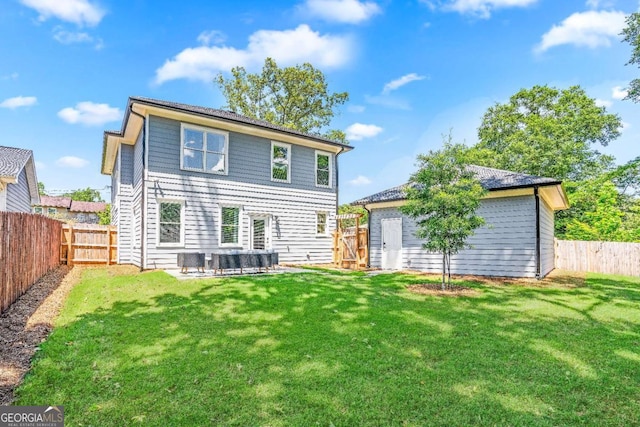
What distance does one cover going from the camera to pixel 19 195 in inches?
654

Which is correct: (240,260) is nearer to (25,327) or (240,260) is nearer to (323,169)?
(25,327)

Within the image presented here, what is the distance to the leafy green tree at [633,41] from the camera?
11930 mm

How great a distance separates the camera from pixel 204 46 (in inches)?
730

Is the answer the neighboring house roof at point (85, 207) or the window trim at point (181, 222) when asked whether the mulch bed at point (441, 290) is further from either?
the neighboring house roof at point (85, 207)

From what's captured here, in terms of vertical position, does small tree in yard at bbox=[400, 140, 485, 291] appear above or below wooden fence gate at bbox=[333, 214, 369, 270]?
above

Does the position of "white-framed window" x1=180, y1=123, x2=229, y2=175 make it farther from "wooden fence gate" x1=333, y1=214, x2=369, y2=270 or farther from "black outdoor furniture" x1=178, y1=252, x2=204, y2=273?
"wooden fence gate" x1=333, y1=214, x2=369, y2=270

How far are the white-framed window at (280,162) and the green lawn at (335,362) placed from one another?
8.31 metres

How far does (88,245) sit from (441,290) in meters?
13.5

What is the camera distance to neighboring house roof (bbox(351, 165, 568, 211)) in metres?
10.7

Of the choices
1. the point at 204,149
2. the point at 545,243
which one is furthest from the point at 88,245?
the point at 545,243

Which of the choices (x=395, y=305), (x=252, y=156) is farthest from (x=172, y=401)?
(x=252, y=156)

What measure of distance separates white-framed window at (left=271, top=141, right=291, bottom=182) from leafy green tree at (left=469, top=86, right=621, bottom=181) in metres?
17.3

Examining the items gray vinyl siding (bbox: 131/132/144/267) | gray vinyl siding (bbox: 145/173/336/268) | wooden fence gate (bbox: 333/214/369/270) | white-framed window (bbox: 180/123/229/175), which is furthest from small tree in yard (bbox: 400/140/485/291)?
gray vinyl siding (bbox: 131/132/144/267)

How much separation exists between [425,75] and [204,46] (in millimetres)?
12554
